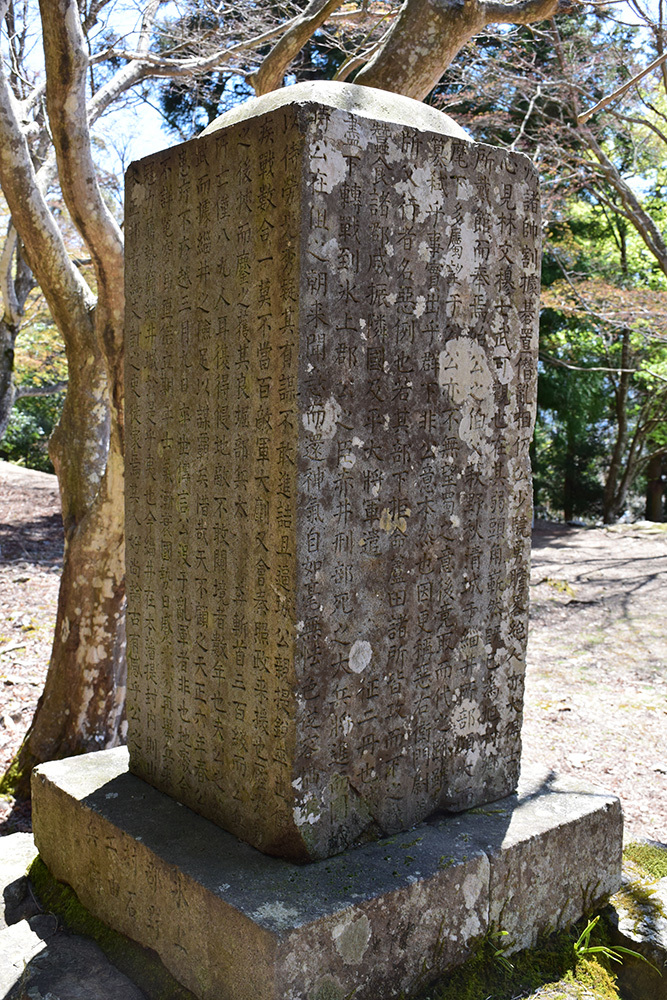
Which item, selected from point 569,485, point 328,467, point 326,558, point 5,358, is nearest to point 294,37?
point 328,467

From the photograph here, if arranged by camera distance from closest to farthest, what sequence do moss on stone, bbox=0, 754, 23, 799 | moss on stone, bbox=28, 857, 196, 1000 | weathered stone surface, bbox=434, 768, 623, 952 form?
moss on stone, bbox=28, 857, 196, 1000, weathered stone surface, bbox=434, 768, 623, 952, moss on stone, bbox=0, 754, 23, 799

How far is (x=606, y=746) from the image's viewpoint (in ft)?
17.5

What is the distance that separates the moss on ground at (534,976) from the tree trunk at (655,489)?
52.0 ft

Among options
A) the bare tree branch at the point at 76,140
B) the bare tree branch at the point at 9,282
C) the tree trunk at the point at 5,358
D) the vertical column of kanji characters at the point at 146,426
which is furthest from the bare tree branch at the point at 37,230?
the bare tree branch at the point at 9,282

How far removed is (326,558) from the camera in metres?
2.16

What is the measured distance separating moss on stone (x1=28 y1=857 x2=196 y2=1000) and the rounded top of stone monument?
2302 millimetres

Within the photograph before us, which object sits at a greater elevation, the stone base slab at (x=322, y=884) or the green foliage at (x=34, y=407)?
the green foliage at (x=34, y=407)

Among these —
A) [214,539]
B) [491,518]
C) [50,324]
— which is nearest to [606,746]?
[491,518]

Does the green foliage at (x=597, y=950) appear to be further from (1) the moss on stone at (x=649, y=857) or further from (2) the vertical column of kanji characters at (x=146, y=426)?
(2) the vertical column of kanji characters at (x=146, y=426)

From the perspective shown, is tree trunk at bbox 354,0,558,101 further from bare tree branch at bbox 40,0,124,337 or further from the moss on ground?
the moss on ground

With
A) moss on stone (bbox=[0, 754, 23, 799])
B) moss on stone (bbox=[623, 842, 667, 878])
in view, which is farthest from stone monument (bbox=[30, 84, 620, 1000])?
moss on stone (bbox=[0, 754, 23, 799])

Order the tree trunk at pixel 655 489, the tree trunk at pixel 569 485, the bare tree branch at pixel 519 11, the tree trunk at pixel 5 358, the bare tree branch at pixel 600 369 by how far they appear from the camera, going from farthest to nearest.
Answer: the tree trunk at pixel 569 485
the tree trunk at pixel 655 489
the bare tree branch at pixel 600 369
the tree trunk at pixel 5 358
the bare tree branch at pixel 519 11

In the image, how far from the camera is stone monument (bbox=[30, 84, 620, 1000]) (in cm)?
210

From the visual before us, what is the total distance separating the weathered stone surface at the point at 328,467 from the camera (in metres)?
2.12
